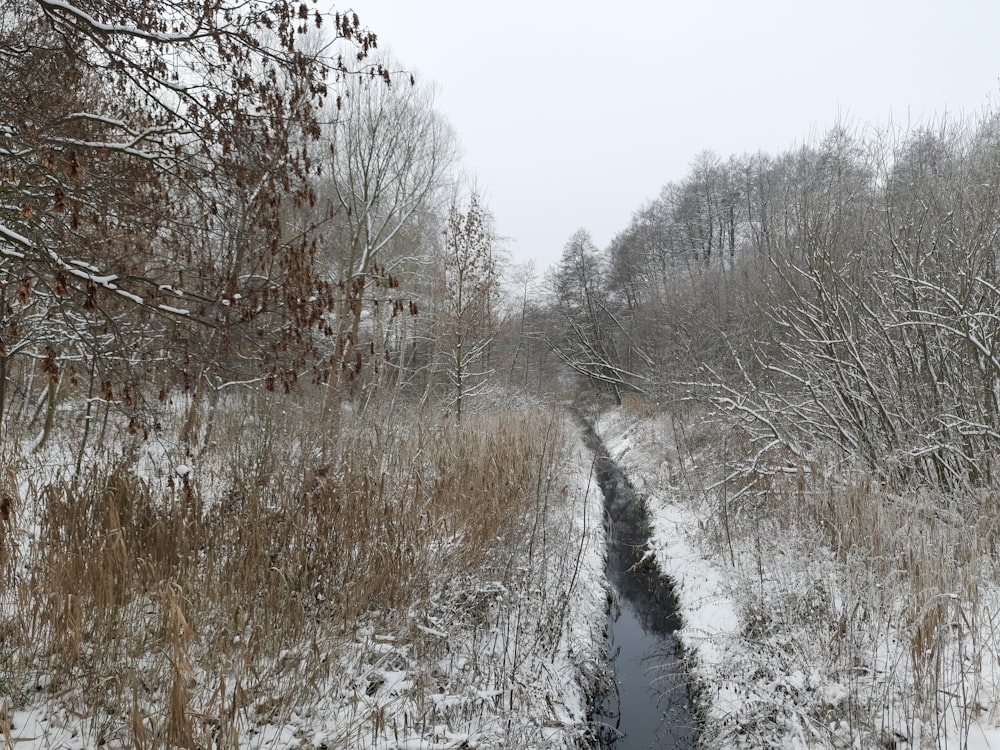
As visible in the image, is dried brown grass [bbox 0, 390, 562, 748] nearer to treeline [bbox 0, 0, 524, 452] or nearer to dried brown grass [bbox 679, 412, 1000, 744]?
treeline [bbox 0, 0, 524, 452]

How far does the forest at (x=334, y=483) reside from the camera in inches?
108

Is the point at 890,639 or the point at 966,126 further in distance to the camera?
the point at 966,126

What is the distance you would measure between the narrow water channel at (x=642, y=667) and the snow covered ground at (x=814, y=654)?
22 cm

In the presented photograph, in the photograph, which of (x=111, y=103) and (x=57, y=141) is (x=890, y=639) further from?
(x=111, y=103)

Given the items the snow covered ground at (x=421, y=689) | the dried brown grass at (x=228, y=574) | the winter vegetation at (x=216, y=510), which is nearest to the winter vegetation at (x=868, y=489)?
the snow covered ground at (x=421, y=689)

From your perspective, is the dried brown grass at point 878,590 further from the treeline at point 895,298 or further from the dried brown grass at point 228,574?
the dried brown grass at point 228,574

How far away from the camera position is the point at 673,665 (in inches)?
185

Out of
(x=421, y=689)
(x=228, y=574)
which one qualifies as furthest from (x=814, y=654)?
(x=228, y=574)

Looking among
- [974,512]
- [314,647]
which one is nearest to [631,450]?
[974,512]

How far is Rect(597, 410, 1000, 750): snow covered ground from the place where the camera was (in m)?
2.77

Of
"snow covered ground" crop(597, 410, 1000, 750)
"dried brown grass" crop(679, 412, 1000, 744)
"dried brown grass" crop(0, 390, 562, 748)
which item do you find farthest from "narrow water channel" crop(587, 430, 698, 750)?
"dried brown grass" crop(0, 390, 562, 748)

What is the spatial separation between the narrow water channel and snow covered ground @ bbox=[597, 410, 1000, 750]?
22 centimetres

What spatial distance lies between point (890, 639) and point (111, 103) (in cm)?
666

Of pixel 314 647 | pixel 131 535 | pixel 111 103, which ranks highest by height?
pixel 111 103
